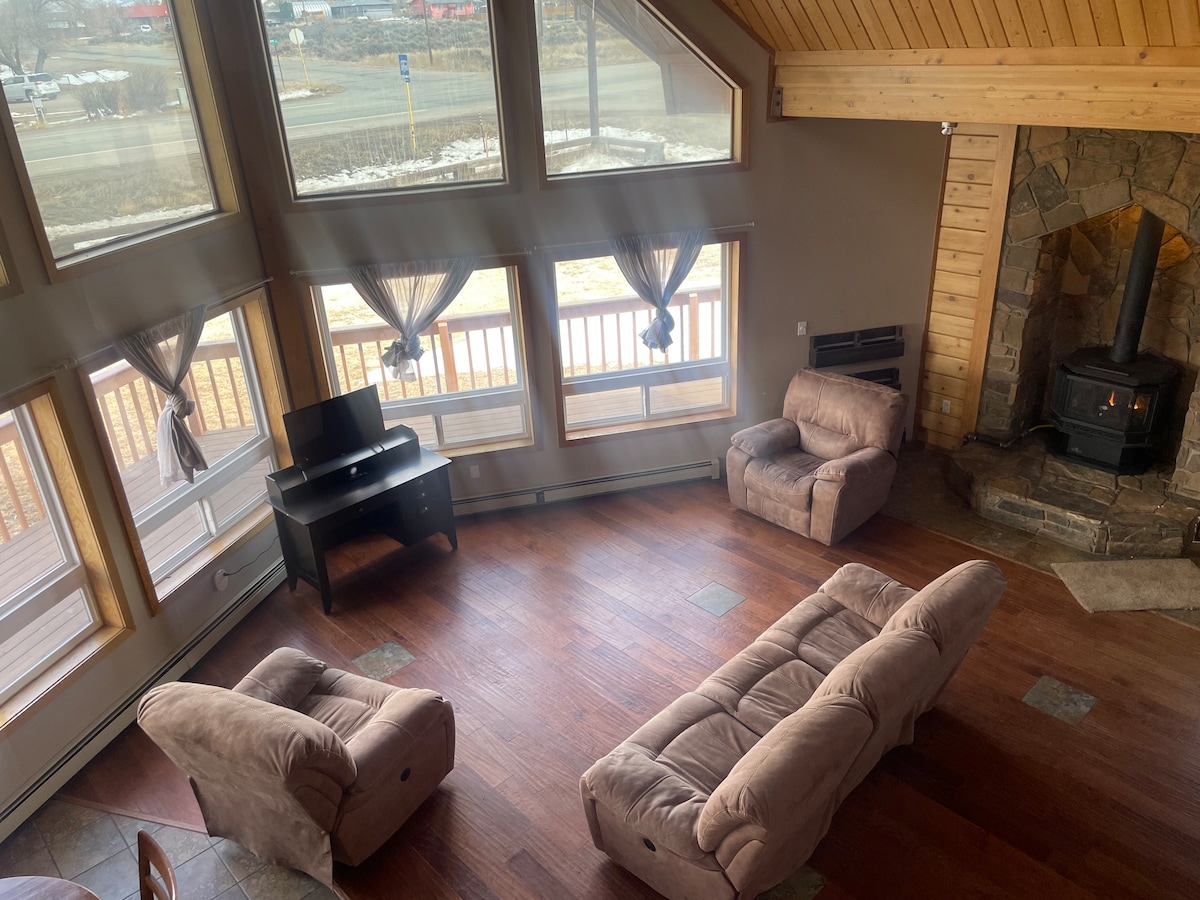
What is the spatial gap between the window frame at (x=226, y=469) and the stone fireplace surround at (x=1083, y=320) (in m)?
4.97

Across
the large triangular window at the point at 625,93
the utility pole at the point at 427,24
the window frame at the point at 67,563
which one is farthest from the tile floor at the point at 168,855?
the utility pole at the point at 427,24

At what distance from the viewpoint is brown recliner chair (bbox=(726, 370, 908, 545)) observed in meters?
5.61

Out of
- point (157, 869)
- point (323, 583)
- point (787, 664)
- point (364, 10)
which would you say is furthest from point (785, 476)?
point (157, 869)

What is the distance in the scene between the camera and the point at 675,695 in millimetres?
4402

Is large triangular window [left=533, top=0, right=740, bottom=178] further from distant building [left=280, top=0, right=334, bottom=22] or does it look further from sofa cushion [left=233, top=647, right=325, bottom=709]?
sofa cushion [left=233, top=647, right=325, bottom=709]

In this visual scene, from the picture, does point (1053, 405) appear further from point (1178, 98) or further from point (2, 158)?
point (2, 158)

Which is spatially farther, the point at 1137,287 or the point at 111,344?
the point at 1137,287

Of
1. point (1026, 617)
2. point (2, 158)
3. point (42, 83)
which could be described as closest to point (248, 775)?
point (2, 158)

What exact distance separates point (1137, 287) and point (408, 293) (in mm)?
4919

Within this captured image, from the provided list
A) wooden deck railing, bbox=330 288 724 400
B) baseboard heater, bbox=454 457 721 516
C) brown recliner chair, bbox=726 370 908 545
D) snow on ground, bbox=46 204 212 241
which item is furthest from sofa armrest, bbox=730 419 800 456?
snow on ground, bbox=46 204 212 241

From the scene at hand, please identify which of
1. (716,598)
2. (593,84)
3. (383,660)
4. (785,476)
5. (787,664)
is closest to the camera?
(787,664)

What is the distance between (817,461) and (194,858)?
444 centimetres

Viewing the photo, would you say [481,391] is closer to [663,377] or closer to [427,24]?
[663,377]

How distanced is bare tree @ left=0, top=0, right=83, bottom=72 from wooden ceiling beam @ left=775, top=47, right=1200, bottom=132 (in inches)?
164
